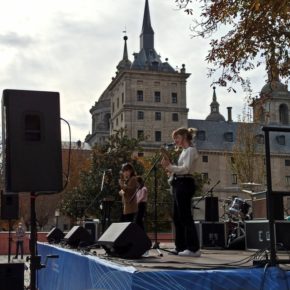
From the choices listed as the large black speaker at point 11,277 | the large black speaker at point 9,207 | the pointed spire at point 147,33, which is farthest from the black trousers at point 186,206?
the pointed spire at point 147,33

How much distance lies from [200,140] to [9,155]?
255 feet

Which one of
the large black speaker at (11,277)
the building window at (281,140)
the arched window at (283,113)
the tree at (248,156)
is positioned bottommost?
the large black speaker at (11,277)

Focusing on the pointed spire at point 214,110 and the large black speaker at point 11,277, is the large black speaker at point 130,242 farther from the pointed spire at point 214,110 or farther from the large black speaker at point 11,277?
the pointed spire at point 214,110

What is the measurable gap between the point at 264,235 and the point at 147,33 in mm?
86417

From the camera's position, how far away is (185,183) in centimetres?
659

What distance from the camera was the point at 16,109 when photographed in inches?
231

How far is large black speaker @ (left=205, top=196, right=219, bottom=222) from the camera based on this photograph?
10.4m

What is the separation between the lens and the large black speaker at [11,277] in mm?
6176

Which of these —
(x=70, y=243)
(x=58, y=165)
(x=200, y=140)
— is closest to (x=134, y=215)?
(x=70, y=243)

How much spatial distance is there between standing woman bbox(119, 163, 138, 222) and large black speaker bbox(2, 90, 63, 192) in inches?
84.3

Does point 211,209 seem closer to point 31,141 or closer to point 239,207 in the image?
point 239,207

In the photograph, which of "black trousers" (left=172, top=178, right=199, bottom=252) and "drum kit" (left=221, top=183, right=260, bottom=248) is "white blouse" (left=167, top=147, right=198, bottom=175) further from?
"drum kit" (left=221, top=183, right=260, bottom=248)

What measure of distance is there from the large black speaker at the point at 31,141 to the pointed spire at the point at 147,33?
278ft

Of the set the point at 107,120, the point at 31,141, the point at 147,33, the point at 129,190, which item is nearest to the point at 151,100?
the point at 147,33
